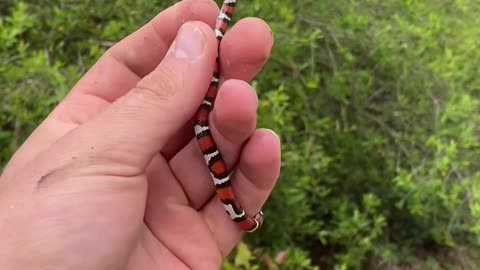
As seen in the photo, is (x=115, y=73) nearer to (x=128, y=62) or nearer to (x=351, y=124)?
(x=128, y=62)

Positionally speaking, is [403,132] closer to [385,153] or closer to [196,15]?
[385,153]

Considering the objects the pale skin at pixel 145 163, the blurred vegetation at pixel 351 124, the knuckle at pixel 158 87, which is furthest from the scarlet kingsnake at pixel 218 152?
the blurred vegetation at pixel 351 124

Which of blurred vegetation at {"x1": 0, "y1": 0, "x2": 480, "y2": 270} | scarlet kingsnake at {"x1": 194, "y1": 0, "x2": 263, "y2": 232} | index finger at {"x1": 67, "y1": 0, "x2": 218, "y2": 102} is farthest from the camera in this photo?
blurred vegetation at {"x1": 0, "y1": 0, "x2": 480, "y2": 270}

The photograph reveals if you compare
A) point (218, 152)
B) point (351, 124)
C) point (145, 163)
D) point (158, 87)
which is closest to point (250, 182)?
point (218, 152)

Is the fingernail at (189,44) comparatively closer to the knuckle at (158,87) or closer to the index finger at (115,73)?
the knuckle at (158,87)

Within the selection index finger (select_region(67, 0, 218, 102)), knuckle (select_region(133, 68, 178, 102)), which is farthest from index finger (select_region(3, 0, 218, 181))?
knuckle (select_region(133, 68, 178, 102))

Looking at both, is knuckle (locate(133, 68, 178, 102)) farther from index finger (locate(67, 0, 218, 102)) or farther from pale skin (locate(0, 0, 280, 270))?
index finger (locate(67, 0, 218, 102))
